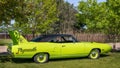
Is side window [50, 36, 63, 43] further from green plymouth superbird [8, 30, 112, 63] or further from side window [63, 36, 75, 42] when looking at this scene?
side window [63, 36, 75, 42]

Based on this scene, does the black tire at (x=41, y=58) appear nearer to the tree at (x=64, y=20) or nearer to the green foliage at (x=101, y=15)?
the green foliage at (x=101, y=15)

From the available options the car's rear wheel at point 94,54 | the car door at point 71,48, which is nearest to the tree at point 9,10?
the car door at point 71,48

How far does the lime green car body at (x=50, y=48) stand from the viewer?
527 inches

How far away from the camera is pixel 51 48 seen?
46.5ft

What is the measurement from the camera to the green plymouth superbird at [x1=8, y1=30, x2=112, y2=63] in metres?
13.5

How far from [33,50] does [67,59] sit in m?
2.55

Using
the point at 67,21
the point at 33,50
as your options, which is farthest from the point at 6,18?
the point at 67,21

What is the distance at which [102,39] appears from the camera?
41719 mm

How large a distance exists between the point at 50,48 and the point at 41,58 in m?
0.64

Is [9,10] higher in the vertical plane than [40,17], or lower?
lower

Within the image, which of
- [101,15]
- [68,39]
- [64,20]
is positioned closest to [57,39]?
[68,39]

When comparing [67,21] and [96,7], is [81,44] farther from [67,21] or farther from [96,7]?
[67,21]

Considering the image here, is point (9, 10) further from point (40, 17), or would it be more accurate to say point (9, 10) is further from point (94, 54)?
point (40, 17)

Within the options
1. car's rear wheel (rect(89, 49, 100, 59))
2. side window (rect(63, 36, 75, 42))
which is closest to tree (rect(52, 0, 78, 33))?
car's rear wheel (rect(89, 49, 100, 59))
